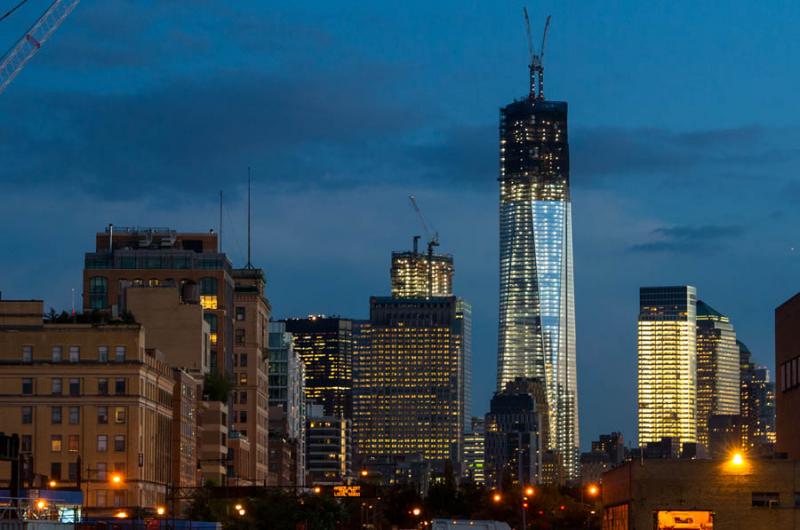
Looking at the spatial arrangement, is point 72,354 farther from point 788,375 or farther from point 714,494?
point 788,375

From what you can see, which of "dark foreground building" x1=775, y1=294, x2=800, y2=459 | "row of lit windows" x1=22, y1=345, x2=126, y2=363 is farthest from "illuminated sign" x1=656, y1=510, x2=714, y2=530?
"row of lit windows" x1=22, y1=345, x2=126, y2=363

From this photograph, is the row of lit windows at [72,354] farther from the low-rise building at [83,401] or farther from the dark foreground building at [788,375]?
the dark foreground building at [788,375]

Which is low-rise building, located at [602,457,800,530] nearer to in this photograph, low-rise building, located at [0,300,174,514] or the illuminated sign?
the illuminated sign

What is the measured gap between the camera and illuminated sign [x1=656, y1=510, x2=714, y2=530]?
15612cm

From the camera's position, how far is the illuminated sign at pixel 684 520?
156 metres

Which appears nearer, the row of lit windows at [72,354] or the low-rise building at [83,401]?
the low-rise building at [83,401]

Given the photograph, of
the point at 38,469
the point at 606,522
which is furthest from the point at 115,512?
the point at 606,522

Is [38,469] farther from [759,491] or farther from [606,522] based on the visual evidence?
[759,491]

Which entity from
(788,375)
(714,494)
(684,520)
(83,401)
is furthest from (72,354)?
(788,375)

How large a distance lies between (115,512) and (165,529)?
26.8 m

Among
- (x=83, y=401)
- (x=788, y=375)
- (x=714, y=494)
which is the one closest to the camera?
(x=714, y=494)

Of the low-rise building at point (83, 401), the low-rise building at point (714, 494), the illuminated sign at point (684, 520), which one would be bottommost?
the illuminated sign at point (684, 520)

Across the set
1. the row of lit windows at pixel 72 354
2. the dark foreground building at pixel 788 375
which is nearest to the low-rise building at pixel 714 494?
the dark foreground building at pixel 788 375

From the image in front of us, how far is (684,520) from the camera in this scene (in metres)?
157
